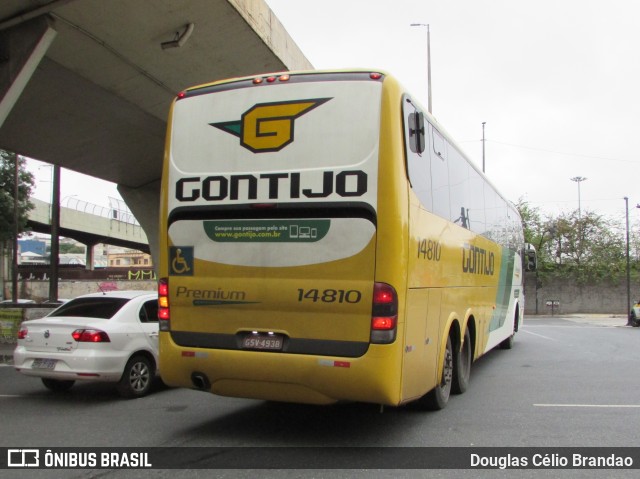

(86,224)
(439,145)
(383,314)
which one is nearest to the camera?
(383,314)

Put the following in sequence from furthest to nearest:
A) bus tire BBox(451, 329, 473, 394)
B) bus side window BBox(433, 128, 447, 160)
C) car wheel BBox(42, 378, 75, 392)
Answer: car wheel BBox(42, 378, 75, 392), bus tire BBox(451, 329, 473, 394), bus side window BBox(433, 128, 447, 160)

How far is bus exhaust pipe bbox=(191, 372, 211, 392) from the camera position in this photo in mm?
5988

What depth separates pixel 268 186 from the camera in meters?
5.76

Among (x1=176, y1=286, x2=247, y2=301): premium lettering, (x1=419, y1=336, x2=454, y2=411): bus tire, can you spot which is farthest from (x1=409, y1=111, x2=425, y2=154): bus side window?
(x1=419, y1=336, x2=454, y2=411): bus tire

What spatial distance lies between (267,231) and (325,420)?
270 centimetres

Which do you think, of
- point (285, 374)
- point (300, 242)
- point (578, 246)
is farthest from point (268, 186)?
point (578, 246)

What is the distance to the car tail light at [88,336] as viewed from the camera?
789 centimetres

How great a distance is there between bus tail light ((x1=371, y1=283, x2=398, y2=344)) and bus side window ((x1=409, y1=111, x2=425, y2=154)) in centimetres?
156

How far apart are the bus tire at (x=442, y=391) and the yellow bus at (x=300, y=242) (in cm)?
86

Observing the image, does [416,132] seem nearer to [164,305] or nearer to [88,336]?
[164,305]

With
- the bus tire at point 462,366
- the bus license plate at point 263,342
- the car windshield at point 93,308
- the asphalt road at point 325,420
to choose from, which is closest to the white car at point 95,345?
the car windshield at point 93,308

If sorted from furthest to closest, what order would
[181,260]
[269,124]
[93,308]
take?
[93,308]
[181,260]
[269,124]

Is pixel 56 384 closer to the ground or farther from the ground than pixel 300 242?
closer to the ground

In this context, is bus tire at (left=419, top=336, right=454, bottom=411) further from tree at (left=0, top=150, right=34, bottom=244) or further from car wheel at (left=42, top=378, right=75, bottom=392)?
tree at (left=0, top=150, right=34, bottom=244)
